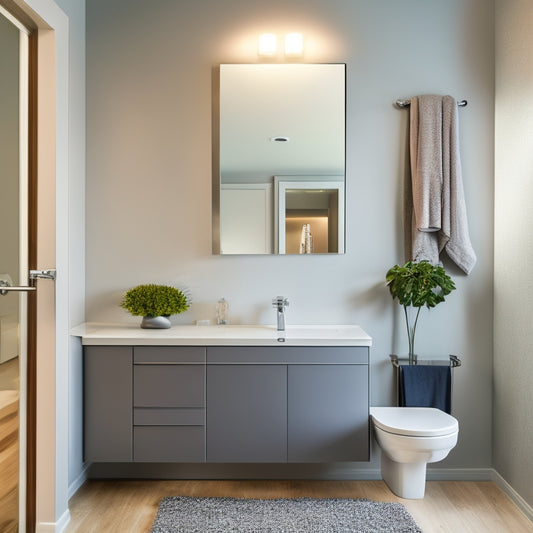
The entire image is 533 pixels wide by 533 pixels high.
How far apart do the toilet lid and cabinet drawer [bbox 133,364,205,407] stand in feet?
2.87

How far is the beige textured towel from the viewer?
9.23 feet

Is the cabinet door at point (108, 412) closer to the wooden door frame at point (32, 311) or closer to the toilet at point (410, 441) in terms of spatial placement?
the wooden door frame at point (32, 311)

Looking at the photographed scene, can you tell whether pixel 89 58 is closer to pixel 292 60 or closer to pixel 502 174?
pixel 292 60

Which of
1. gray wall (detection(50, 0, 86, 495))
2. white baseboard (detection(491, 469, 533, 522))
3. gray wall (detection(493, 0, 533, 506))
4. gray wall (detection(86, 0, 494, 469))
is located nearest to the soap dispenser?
gray wall (detection(86, 0, 494, 469))

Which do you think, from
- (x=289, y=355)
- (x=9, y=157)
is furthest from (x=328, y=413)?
(x=9, y=157)

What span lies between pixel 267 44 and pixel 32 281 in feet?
5.72

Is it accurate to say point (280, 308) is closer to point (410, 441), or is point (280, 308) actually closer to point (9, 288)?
point (410, 441)

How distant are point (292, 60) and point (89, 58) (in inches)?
44.4

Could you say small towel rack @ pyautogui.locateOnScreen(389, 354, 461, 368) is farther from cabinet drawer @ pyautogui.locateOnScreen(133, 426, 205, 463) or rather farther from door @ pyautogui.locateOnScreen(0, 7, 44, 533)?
door @ pyautogui.locateOnScreen(0, 7, 44, 533)

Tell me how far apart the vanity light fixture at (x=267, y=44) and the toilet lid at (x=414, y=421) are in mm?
1989

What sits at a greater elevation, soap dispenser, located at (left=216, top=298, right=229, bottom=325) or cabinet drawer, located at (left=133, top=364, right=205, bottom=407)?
soap dispenser, located at (left=216, top=298, right=229, bottom=325)

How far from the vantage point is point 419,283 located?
2.71 metres

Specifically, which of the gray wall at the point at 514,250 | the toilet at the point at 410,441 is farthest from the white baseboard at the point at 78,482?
the gray wall at the point at 514,250

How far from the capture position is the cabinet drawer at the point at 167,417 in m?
2.58
